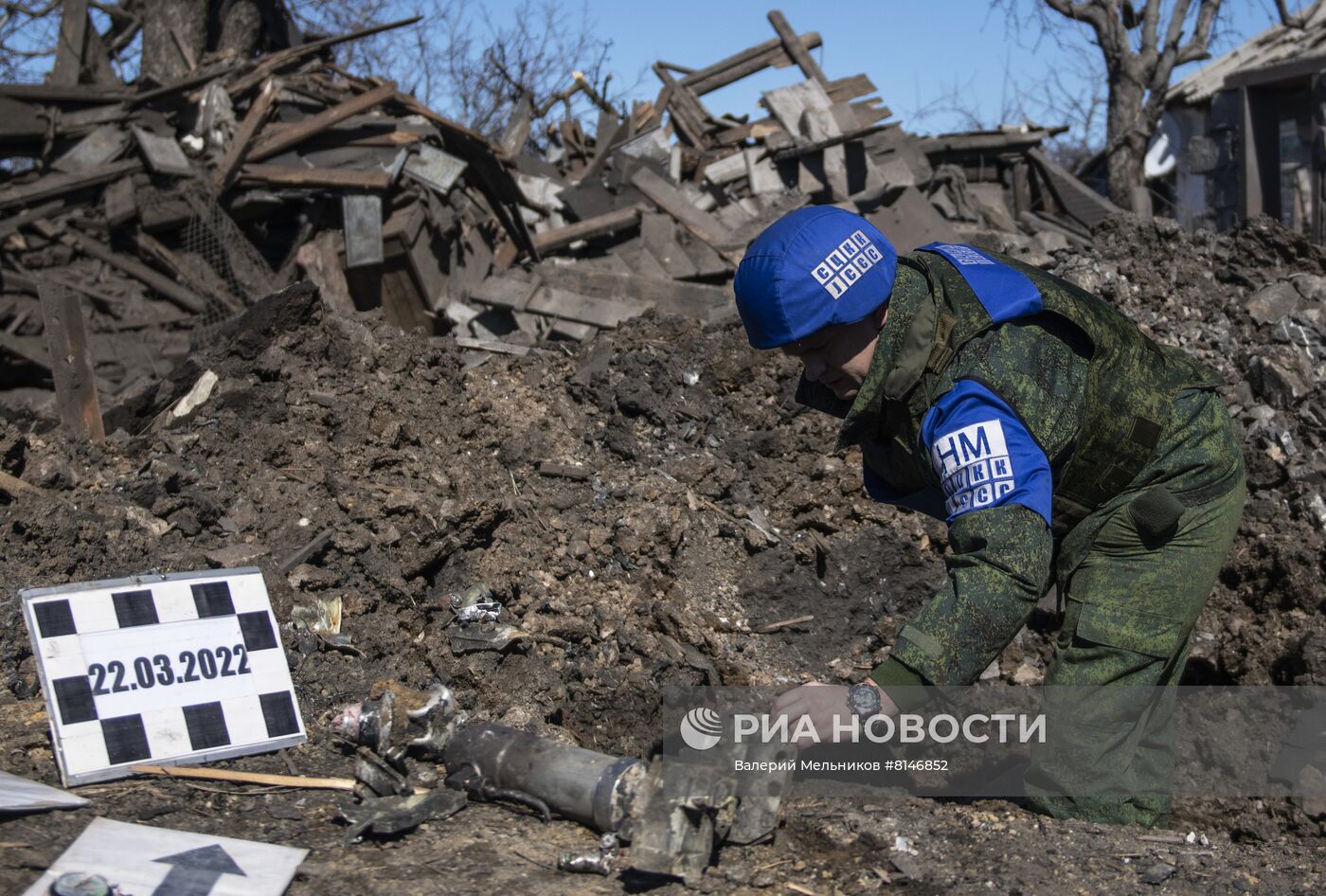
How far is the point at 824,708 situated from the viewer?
2.47 m

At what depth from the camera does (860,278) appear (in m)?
2.72

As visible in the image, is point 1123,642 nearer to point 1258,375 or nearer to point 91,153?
point 1258,375

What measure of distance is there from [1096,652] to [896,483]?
0.71 meters

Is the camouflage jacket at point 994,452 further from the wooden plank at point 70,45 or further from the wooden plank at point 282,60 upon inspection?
the wooden plank at point 70,45

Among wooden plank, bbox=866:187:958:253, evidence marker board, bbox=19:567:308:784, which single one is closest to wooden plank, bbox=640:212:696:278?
wooden plank, bbox=866:187:958:253

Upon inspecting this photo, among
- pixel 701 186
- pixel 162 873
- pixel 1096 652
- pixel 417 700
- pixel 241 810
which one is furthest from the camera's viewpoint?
pixel 701 186

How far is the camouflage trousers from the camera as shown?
10.3ft

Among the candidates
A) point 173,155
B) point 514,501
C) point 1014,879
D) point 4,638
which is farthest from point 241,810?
point 173,155

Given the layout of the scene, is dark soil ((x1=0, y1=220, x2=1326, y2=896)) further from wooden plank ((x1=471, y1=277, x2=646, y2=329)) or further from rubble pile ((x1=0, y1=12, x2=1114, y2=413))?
rubble pile ((x1=0, y1=12, x2=1114, y2=413))

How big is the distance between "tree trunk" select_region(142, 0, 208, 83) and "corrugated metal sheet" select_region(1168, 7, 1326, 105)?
13903 millimetres

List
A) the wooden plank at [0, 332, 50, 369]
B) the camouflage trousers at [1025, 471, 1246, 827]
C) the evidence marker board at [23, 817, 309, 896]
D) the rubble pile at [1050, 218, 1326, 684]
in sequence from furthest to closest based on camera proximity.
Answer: the wooden plank at [0, 332, 50, 369], the rubble pile at [1050, 218, 1326, 684], the camouflage trousers at [1025, 471, 1246, 827], the evidence marker board at [23, 817, 309, 896]

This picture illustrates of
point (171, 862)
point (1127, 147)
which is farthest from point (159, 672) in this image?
point (1127, 147)

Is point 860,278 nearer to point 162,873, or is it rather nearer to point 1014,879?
point 1014,879

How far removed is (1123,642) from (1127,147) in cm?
1487
